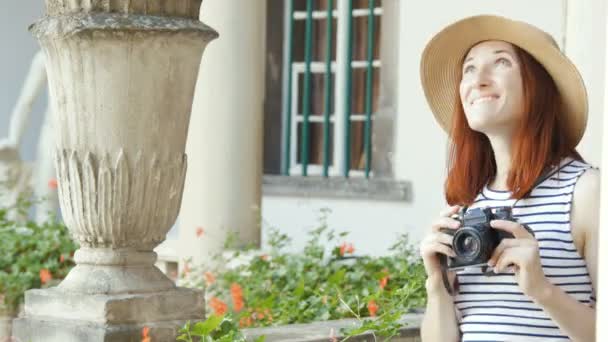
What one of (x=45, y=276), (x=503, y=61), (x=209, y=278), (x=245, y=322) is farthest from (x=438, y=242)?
(x=45, y=276)

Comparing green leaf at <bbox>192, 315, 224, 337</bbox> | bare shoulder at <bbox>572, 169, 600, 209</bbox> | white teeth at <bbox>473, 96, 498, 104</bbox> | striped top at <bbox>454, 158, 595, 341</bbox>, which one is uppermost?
white teeth at <bbox>473, 96, 498, 104</bbox>

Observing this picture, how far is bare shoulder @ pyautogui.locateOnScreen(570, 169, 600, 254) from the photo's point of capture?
281 cm

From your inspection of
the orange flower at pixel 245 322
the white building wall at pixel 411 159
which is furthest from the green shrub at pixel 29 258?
the white building wall at pixel 411 159

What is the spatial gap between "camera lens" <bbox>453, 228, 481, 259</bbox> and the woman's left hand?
0.04 meters

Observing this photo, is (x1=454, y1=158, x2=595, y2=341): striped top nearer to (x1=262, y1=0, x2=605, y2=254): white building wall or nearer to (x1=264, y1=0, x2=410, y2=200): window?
(x1=262, y1=0, x2=605, y2=254): white building wall

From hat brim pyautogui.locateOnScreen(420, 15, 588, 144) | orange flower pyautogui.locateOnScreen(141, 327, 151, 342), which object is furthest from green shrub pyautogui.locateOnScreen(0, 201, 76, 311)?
hat brim pyautogui.locateOnScreen(420, 15, 588, 144)

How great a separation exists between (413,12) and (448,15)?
293 millimetres

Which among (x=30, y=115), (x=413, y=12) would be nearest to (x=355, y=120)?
(x=413, y=12)

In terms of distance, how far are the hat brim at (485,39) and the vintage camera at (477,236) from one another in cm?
32

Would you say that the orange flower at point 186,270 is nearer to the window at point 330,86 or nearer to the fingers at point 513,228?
the window at point 330,86

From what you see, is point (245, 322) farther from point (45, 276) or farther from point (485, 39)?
point (485, 39)

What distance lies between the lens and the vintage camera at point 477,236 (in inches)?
108

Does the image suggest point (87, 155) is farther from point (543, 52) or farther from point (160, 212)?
point (543, 52)

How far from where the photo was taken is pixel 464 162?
306 centimetres
